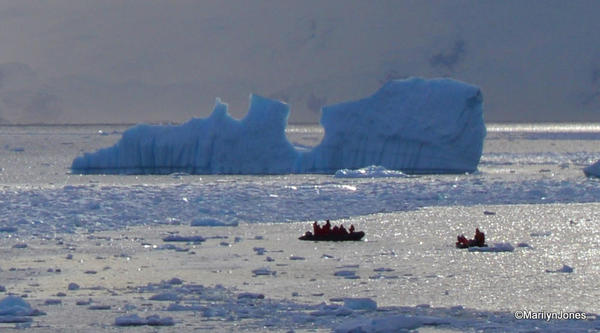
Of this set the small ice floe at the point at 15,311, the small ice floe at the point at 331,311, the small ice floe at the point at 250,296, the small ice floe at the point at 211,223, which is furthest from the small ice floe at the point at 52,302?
the small ice floe at the point at 211,223

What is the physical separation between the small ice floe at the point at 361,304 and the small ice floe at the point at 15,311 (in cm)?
205

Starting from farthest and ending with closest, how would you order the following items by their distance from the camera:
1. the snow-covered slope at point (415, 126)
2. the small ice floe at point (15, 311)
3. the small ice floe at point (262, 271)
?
the snow-covered slope at point (415, 126) < the small ice floe at point (262, 271) < the small ice floe at point (15, 311)

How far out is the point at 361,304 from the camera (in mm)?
7328

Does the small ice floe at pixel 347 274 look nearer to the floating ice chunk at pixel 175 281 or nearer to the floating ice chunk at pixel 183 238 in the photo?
the floating ice chunk at pixel 175 281

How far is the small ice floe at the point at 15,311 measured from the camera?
6.92 metres

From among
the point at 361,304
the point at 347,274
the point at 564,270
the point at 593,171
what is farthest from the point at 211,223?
the point at 593,171

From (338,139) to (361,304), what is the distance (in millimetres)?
19339

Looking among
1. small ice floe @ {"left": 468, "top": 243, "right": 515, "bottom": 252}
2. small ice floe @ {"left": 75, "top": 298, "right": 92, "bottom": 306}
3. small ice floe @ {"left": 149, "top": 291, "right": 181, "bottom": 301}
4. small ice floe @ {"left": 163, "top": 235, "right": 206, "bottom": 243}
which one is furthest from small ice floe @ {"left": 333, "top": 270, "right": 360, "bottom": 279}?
small ice floe @ {"left": 163, "top": 235, "right": 206, "bottom": 243}

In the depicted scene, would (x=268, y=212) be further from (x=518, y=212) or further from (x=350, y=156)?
(x=350, y=156)

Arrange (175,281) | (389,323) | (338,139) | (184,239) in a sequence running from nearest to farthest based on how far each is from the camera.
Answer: (389,323) → (175,281) → (184,239) → (338,139)

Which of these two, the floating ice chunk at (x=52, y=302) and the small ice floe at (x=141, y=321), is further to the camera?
the floating ice chunk at (x=52, y=302)

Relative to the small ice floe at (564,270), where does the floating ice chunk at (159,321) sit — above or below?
below

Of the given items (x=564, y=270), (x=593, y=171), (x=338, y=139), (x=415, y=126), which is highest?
(x=415, y=126)

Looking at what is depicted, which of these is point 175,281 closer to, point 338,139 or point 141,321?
point 141,321
